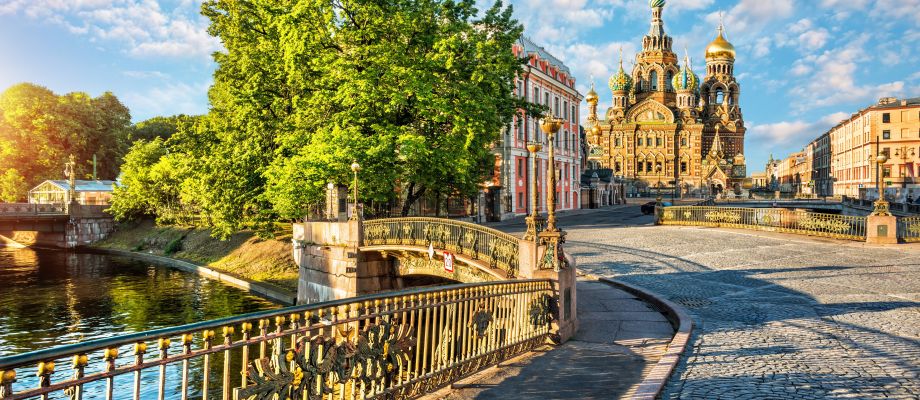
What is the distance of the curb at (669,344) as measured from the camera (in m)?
7.12

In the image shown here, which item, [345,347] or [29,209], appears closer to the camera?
[345,347]

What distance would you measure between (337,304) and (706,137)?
5090 inches

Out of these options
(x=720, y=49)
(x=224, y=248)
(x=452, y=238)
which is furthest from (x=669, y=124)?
(x=452, y=238)

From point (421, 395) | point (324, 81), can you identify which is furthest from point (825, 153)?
point (421, 395)

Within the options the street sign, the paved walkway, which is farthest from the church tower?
the street sign

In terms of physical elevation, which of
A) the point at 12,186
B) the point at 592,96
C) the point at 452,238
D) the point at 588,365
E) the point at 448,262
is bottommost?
the point at 588,365

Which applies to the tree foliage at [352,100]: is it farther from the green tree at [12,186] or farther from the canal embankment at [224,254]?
the green tree at [12,186]

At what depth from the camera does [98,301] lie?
26125 mm

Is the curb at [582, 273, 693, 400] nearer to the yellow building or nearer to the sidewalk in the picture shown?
the sidewalk

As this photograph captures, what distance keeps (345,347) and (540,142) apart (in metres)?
40.3

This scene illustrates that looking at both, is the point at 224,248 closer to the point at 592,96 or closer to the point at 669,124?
the point at 592,96

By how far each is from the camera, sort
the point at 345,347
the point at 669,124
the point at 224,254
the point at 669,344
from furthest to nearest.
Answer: the point at 669,124, the point at 224,254, the point at 669,344, the point at 345,347

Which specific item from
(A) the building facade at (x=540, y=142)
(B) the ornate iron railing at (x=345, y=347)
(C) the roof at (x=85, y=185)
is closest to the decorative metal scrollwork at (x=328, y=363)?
(B) the ornate iron railing at (x=345, y=347)

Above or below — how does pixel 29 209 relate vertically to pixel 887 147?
below
